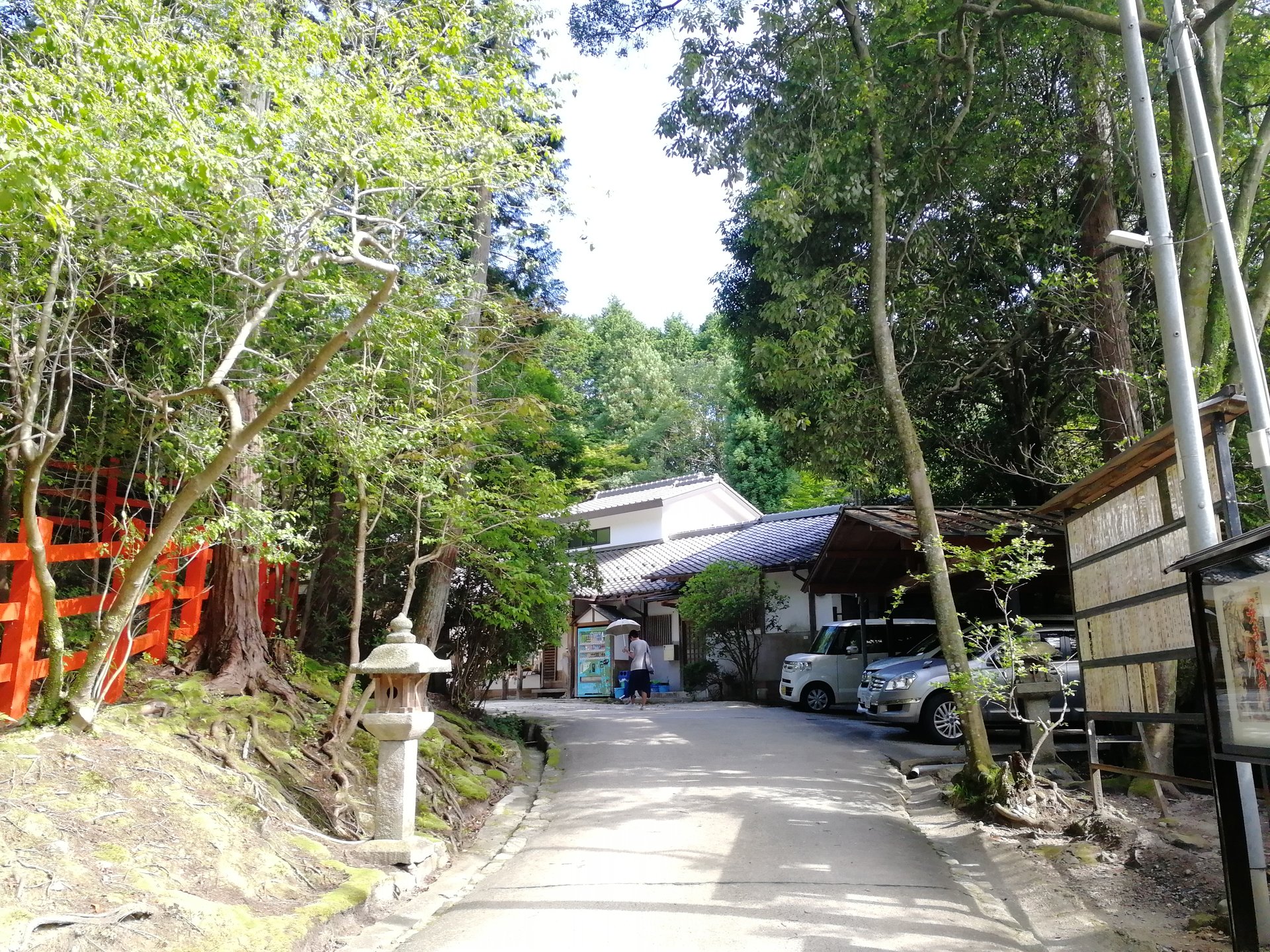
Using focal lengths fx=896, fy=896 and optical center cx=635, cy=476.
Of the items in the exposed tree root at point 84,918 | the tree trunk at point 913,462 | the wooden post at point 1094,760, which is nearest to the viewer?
the exposed tree root at point 84,918

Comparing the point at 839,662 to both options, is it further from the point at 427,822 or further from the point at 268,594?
the point at 427,822

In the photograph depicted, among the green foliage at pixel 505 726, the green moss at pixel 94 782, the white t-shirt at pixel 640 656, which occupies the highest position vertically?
the white t-shirt at pixel 640 656

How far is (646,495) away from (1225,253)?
84.9 feet

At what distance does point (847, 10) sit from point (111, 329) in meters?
8.91

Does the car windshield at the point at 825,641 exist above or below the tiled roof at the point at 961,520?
below

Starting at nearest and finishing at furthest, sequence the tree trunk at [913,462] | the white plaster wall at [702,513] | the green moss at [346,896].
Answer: the green moss at [346,896]
the tree trunk at [913,462]
the white plaster wall at [702,513]

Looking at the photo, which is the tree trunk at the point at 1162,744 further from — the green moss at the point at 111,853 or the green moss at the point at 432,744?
the green moss at the point at 111,853

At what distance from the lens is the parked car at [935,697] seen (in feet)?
41.2

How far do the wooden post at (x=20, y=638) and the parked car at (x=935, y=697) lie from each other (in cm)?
1040

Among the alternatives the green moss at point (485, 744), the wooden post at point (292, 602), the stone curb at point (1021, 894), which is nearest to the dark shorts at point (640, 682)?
the green moss at point (485, 744)

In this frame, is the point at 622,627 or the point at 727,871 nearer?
the point at 727,871

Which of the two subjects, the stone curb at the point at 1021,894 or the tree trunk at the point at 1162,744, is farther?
the tree trunk at the point at 1162,744

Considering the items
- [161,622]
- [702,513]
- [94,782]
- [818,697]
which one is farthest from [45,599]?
[702,513]

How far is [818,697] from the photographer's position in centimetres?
1752
